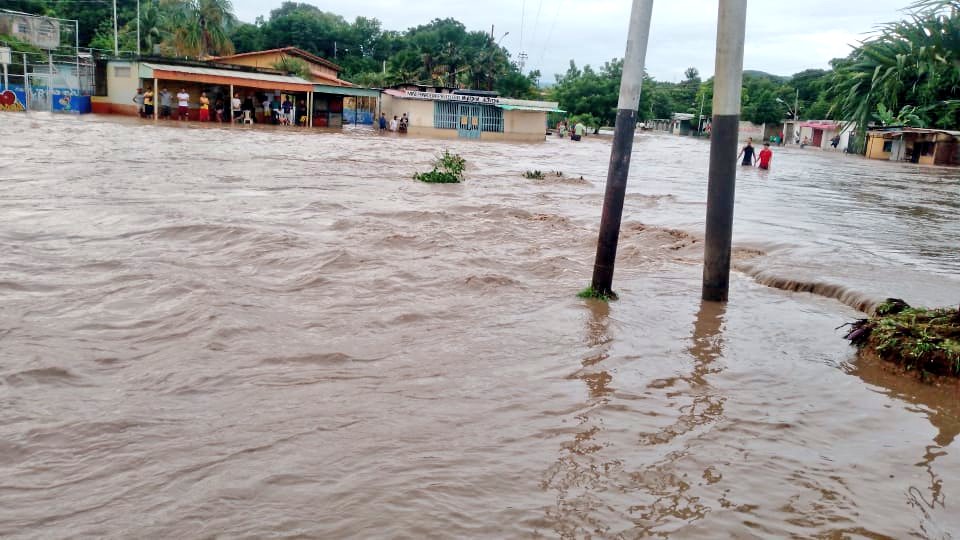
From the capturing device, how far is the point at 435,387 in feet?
15.4

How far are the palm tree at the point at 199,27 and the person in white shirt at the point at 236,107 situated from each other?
1805 centimetres

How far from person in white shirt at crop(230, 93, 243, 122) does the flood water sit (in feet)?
82.1

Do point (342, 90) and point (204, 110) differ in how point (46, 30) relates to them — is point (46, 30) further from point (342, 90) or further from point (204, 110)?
point (342, 90)

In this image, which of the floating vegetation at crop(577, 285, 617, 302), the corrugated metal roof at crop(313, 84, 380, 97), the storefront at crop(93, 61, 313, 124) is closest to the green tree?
the corrugated metal roof at crop(313, 84, 380, 97)

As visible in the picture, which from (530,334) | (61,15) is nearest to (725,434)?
(530,334)

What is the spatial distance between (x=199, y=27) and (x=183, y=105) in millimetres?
22278

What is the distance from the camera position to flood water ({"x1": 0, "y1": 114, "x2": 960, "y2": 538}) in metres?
3.26

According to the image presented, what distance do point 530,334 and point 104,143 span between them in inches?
680

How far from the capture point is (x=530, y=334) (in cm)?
593

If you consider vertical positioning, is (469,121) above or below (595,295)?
above

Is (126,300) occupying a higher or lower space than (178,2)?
lower

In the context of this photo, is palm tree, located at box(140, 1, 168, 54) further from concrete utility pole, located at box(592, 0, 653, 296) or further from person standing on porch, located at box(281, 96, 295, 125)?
concrete utility pole, located at box(592, 0, 653, 296)

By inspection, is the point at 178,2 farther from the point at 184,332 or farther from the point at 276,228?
the point at 184,332

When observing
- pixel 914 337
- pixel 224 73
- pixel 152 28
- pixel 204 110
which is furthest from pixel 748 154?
pixel 152 28
